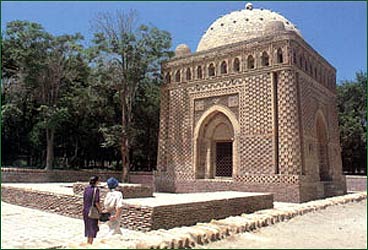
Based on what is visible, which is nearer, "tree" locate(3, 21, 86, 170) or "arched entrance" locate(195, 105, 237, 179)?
"arched entrance" locate(195, 105, 237, 179)

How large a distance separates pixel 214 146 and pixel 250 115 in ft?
8.75

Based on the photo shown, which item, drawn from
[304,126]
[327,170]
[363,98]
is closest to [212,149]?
[304,126]

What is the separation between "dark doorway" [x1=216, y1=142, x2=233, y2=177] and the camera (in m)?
16.6

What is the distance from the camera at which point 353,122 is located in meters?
28.5

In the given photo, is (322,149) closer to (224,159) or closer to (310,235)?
(224,159)

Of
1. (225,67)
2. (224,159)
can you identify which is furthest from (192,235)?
(225,67)

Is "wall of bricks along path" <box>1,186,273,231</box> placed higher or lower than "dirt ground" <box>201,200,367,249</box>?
higher

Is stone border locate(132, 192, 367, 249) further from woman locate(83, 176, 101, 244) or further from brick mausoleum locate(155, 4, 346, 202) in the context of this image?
brick mausoleum locate(155, 4, 346, 202)

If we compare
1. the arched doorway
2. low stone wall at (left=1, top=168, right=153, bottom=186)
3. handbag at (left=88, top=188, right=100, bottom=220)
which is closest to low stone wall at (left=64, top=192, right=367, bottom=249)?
handbag at (left=88, top=188, right=100, bottom=220)

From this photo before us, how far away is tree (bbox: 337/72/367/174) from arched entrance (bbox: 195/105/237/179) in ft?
50.5

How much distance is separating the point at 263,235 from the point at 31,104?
65.3 ft

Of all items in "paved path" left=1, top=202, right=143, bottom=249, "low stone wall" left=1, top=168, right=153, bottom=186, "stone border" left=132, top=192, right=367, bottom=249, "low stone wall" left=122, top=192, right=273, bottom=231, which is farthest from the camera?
"low stone wall" left=1, top=168, right=153, bottom=186

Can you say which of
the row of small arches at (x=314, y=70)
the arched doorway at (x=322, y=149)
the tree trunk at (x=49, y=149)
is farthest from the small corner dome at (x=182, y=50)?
the tree trunk at (x=49, y=149)

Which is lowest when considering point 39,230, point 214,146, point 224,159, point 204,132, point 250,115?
point 39,230
